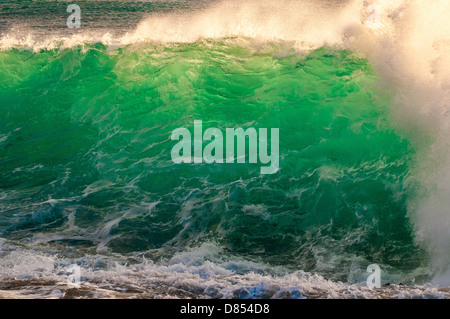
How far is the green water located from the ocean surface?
4 cm

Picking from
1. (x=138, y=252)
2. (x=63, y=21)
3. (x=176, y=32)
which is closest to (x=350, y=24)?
(x=176, y=32)

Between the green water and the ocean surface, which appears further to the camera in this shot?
the green water

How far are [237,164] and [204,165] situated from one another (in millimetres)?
678

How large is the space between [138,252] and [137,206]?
1406 mm

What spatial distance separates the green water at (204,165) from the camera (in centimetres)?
718

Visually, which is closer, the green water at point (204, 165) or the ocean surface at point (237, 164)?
the ocean surface at point (237, 164)

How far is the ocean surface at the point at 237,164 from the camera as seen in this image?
6.20m

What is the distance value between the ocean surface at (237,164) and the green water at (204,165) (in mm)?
38

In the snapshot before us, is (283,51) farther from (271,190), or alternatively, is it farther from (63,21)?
(63,21)

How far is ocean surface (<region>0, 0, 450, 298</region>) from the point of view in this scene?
6199mm

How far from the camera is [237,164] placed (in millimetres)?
9023

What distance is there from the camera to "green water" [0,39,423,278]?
7180 mm

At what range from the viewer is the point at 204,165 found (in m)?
9.12

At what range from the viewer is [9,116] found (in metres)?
12.0
